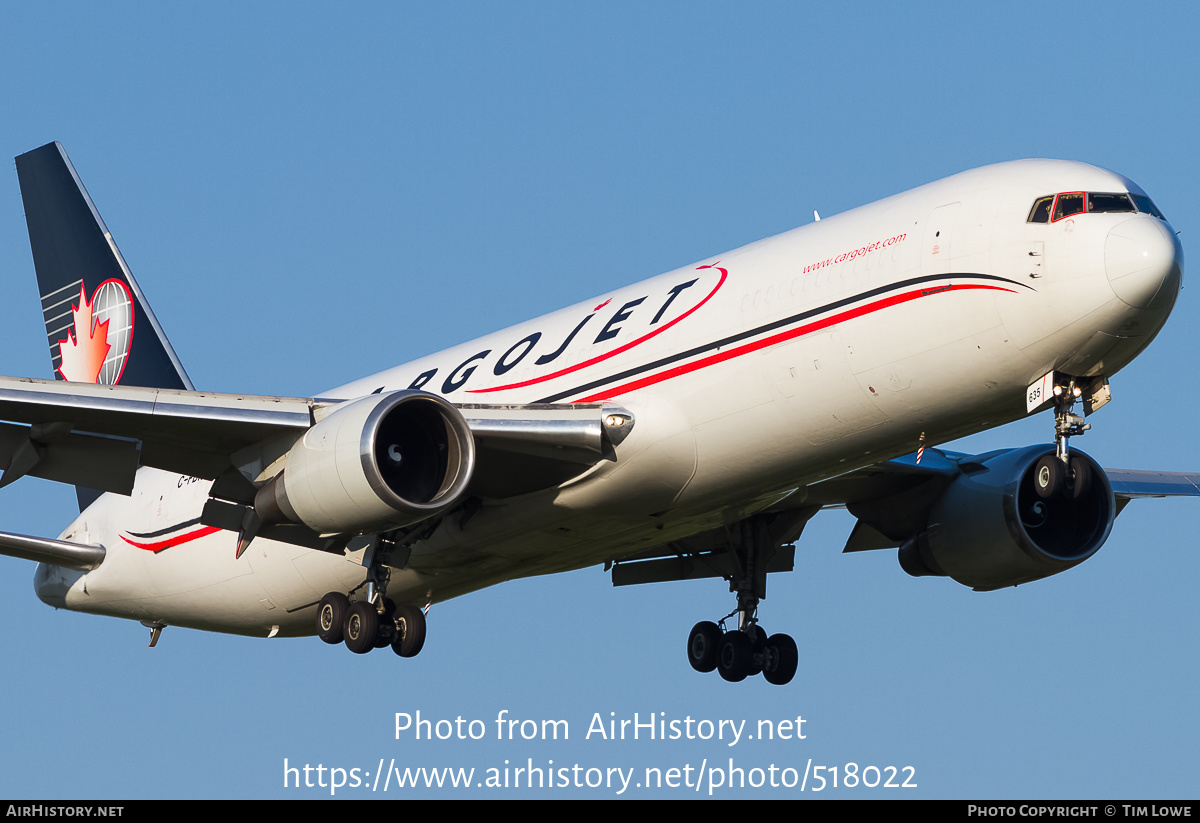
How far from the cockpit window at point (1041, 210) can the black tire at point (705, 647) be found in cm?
1104

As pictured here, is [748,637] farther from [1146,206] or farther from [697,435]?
[1146,206]

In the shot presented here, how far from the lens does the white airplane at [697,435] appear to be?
66.5ft

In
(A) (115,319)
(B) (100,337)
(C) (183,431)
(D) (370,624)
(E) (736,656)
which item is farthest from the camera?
(B) (100,337)

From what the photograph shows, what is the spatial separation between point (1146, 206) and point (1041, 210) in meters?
1.35

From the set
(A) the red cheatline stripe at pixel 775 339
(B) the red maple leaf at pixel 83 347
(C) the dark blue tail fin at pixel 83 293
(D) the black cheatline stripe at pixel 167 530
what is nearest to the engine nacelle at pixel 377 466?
(A) the red cheatline stripe at pixel 775 339

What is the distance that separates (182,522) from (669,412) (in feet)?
34.6

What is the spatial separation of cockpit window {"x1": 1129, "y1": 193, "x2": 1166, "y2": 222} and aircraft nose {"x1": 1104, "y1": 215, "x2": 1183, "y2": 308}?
61 cm

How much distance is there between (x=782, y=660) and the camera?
92.8 feet

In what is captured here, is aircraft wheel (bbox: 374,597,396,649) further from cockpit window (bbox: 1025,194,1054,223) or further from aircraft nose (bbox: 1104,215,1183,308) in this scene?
aircraft nose (bbox: 1104,215,1183,308)

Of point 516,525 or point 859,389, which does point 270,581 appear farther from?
point 859,389

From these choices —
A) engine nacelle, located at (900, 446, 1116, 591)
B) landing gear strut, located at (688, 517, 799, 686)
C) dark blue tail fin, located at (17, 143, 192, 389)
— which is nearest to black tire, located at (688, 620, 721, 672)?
landing gear strut, located at (688, 517, 799, 686)

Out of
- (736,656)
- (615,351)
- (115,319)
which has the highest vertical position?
(115,319)

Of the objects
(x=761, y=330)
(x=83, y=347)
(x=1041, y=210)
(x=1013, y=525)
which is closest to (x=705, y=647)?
(x=1013, y=525)

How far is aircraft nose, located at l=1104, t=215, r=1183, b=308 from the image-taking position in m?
19.4
